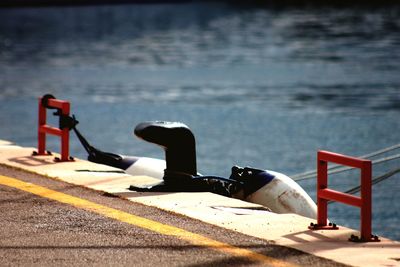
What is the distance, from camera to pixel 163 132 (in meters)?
11.6

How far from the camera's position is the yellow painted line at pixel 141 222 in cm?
875

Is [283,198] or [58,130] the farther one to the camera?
[58,130]

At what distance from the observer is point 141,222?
1005cm

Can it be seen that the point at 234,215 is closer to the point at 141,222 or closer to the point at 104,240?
the point at 141,222

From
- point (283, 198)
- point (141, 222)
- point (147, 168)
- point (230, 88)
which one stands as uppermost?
point (141, 222)

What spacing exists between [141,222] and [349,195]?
6.11 ft

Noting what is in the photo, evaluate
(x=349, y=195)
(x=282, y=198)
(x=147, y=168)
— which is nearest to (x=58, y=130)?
(x=147, y=168)

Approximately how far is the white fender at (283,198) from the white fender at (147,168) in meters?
2.64

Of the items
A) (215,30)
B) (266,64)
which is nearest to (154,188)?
(266,64)

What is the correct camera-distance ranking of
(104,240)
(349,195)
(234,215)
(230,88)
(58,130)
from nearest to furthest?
(104,240), (349,195), (234,215), (58,130), (230,88)

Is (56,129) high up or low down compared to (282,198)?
up

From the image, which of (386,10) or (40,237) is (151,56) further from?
(386,10)

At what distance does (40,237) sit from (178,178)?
8.52 feet

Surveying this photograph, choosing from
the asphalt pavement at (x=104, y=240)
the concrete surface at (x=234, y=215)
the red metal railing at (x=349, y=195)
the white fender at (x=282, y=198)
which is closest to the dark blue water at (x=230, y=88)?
the white fender at (x=282, y=198)
